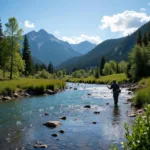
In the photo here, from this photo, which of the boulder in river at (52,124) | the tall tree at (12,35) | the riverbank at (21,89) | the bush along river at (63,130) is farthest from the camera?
the tall tree at (12,35)

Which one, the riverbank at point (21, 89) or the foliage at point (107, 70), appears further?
the foliage at point (107, 70)

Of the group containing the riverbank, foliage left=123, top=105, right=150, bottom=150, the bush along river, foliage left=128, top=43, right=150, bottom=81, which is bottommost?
the bush along river

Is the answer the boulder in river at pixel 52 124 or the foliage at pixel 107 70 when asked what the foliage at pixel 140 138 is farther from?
the foliage at pixel 107 70

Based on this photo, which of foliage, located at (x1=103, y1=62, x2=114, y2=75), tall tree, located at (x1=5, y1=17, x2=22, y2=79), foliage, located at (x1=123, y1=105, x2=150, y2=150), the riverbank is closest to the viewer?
foliage, located at (x1=123, y1=105, x2=150, y2=150)

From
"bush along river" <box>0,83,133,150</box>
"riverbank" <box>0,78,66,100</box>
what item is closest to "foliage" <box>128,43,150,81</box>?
"riverbank" <box>0,78,66,100</box>

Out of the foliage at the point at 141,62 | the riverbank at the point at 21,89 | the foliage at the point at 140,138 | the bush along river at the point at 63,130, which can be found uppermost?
the foliage at the point at 141,62

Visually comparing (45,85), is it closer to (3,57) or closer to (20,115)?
(3,57)

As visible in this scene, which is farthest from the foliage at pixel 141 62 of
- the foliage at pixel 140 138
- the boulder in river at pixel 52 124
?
the foliage at pixel 140 138

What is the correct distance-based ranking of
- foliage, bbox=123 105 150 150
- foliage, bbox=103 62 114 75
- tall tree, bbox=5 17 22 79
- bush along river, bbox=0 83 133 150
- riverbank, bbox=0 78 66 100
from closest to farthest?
foliage, bbox=123 105 150 150
bush along river, bbox=0 83 133 150
riverbank, bbox=0 78 66 100
tall tree, bbox=5 17 22 79
foliage, bbox=103 62 114 75

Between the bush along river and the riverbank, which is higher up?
the riverbank

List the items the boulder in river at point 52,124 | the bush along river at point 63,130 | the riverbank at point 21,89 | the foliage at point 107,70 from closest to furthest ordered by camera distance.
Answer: the bush along river at point 63,130
the boulder in river at point 52,124
the riverbank at point 21,89
the foliage at point 107,70

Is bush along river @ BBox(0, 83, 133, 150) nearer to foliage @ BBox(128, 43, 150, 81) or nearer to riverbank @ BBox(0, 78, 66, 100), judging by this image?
riverbank @ BBox(0, 78, 66, 100)

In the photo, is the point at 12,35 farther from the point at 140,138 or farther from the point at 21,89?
the point at 140,138

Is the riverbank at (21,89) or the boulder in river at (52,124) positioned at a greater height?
the riverbank at (21,89)
